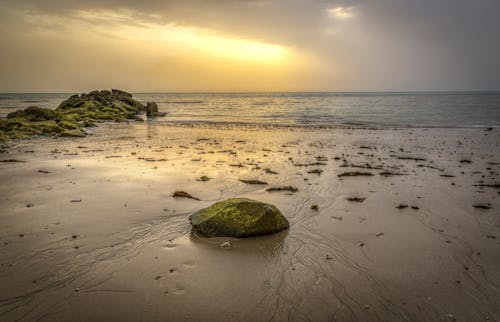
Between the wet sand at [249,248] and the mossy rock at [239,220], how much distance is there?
20 cm

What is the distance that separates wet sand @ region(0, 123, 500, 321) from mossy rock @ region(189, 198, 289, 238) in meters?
0.20

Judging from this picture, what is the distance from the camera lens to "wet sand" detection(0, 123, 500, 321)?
14.5ft

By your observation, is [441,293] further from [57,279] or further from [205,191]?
[205,191]

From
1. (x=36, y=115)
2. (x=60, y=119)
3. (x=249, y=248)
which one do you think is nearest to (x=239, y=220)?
(x=249, y=248)

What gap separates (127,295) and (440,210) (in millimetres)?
8013

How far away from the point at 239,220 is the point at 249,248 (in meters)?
0.77

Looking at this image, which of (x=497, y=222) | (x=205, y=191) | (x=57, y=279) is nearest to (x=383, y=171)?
(x=497, y=222)

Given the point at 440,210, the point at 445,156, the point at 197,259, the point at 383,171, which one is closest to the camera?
the point at 197,259

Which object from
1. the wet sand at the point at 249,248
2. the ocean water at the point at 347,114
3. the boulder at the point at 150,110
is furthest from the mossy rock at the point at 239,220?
the boulder at the point at 150,110

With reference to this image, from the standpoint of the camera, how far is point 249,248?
6.18 meters

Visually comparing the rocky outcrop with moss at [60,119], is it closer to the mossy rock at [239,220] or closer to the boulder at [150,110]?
the boulder at [150,110]

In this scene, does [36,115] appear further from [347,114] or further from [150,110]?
[347,114]

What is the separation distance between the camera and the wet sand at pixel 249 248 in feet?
14.5

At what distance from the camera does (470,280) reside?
513 centimetres
